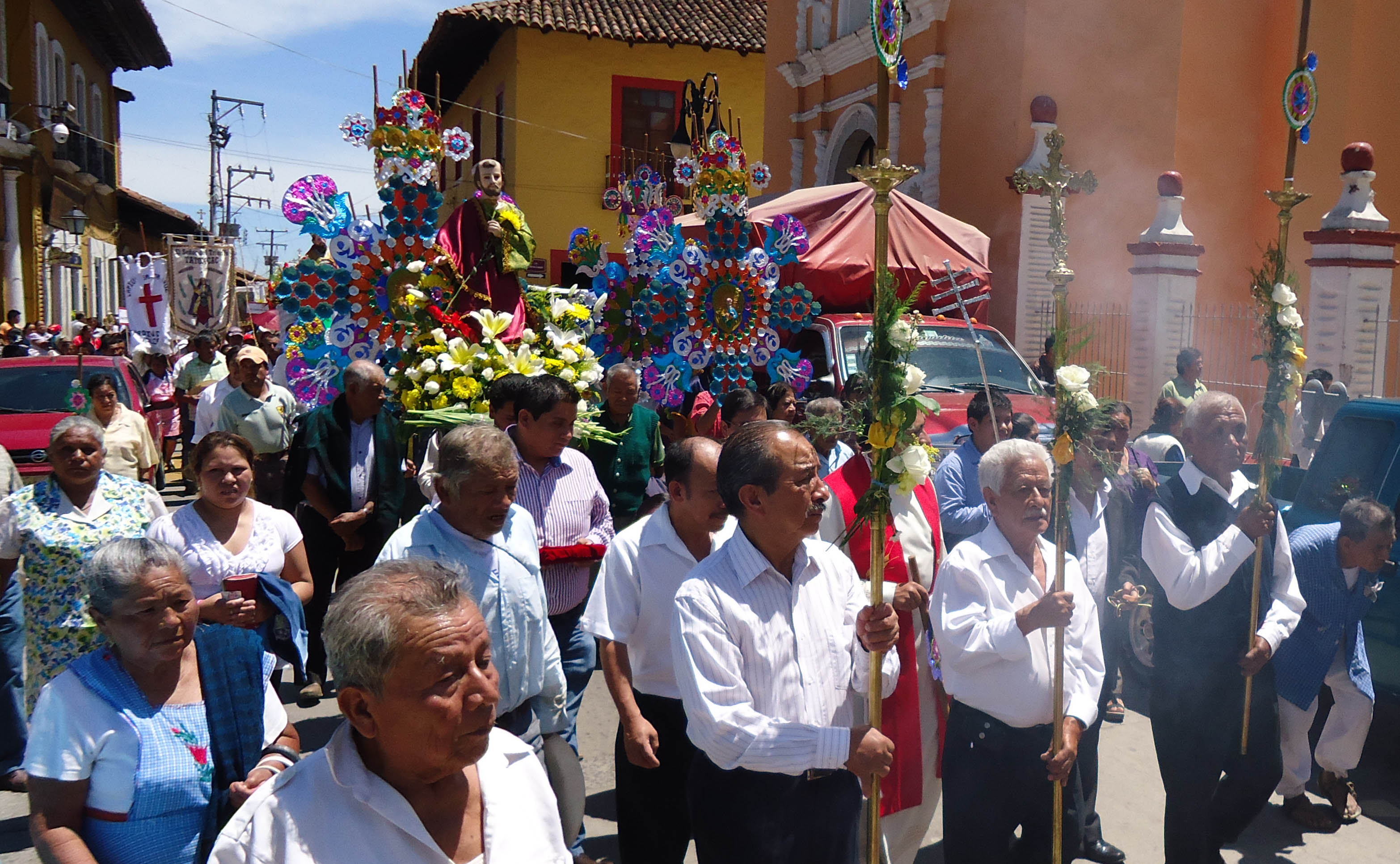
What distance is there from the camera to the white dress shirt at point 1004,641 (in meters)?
3.54

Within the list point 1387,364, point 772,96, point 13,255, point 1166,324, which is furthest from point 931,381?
point 13,255

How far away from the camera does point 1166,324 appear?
1306 cm

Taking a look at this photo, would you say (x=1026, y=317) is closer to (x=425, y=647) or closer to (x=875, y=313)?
(x=875, y=313)

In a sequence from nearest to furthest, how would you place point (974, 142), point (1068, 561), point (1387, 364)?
point (1068, 561) < point (1387, 364) < point (974, 142)

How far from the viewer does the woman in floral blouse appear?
4613mm

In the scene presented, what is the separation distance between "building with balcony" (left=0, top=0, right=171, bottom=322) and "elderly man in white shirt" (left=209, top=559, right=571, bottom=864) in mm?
20215

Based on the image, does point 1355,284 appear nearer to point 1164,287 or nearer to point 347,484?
point 1164,287

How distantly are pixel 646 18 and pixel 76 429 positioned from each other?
22733 millimetres

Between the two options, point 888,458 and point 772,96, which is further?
point 772,96

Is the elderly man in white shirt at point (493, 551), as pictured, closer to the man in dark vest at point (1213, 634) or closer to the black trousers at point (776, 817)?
the black trousers at point (776, 817)

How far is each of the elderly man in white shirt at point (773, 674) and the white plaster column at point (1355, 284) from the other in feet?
34.2

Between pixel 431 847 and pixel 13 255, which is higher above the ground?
pixel 13 255

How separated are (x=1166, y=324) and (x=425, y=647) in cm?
1258

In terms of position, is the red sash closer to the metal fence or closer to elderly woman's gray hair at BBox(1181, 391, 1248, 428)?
elderly woman's gray hair at BBox(1181, 391, 1248, 428)
